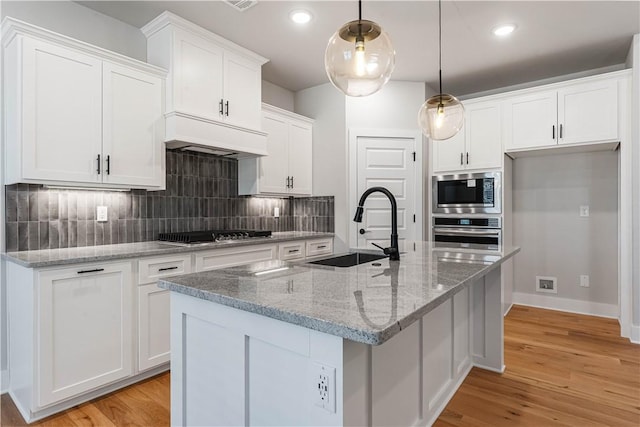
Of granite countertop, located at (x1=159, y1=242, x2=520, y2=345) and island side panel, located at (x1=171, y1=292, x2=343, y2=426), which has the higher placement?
granite countertop, located at (x1=159, y1=242, x2=520, y2=345)

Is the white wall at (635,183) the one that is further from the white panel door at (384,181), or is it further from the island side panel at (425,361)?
the white panel door at (384,181)

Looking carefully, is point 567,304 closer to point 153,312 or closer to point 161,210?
point 153,312

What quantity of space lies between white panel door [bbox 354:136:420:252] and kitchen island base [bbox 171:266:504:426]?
226cm

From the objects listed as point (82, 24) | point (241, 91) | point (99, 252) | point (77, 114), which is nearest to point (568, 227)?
point (241, 91)

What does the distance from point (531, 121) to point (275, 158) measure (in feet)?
8.94

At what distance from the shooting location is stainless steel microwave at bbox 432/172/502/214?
391cm

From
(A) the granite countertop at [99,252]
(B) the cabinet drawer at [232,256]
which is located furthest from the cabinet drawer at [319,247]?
(A) the granite countertop at [99,252]

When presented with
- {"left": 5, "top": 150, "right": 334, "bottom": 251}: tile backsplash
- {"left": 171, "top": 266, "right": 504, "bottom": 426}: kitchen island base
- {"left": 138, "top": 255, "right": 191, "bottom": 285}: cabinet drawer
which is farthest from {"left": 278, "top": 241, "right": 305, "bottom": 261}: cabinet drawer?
{"left": 171, "top": 266, "right": 504, "bottom": 426}: kitchen island base

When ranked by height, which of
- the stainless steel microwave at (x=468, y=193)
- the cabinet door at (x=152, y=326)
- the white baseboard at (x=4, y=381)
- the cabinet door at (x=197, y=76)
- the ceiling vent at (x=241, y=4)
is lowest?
the white baseboard at (x=4, y=381)

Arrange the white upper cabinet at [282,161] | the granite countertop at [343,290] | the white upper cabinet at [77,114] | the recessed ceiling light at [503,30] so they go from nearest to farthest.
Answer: the granite countertop at [343,290], the white upper cabinet at [77,114], the recessed ceiling light at [503,30], the white upper cabinet at [282,161]

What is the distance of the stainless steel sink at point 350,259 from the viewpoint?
1993 mm

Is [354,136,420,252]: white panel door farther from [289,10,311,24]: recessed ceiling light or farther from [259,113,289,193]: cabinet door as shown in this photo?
[289,10,311,24]: recessed ceiling light

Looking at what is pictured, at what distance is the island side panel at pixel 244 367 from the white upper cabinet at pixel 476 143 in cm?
360

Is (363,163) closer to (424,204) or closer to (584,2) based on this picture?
(424,204)
